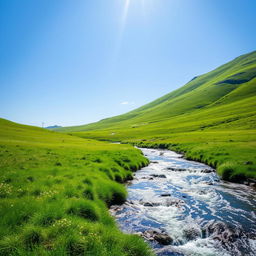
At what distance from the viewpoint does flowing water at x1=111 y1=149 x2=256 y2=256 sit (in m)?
10.2

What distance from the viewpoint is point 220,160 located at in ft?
103

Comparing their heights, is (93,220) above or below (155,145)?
above

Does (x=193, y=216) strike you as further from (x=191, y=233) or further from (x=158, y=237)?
(x=158, y=237)

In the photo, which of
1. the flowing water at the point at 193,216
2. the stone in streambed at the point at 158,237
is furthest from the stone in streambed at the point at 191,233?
the stone in streambed at the point at 158,237

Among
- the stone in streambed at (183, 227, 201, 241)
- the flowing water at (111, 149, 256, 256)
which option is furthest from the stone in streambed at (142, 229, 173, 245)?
the stone in streambed at (183, 227, 201, 241)

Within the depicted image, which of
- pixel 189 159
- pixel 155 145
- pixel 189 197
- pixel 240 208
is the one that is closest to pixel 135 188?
pixel 189 197

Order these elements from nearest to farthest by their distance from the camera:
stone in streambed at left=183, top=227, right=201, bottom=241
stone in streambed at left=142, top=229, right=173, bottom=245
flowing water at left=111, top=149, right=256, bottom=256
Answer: flowing water at left=111, top=149, right=256, bottom=256 < stone in streambed at left=142, top=229, right=173, bottom=245 < stone in streambed at left=183, top=227, right=201, bottom=241

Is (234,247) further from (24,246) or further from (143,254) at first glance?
(24,246)

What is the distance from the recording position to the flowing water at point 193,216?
1016 cm

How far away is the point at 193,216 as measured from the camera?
13.8 metres

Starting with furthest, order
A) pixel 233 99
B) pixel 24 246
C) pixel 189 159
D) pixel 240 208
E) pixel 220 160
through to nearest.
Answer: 1. pixel 233 99
2. pixel 189 159
3. pixel 220 160
4. pixel 240 208
5. pixel 24 246

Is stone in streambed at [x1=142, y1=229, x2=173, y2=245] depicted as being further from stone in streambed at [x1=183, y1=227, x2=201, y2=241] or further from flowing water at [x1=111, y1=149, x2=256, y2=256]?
stone in streambed at [x1=183, y1=227, x2=201, y2=241]

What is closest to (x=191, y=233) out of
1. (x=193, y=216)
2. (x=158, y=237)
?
(x=158, y=237)

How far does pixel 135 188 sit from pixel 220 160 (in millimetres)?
18830
